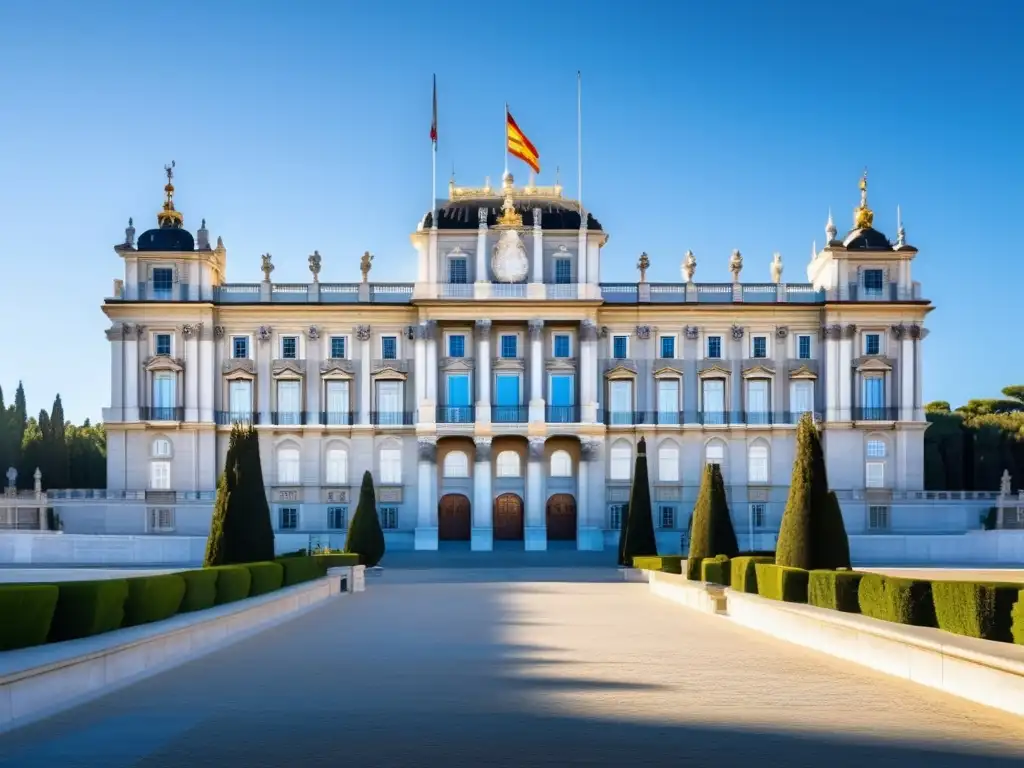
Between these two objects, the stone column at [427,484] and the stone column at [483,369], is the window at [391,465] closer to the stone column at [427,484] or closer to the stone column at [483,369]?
the stone column at [427,484]

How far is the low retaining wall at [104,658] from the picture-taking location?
36.0 feet

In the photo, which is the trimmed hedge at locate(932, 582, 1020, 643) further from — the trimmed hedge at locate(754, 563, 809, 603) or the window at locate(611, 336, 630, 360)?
the window at locate(611, 336, 630, 360)

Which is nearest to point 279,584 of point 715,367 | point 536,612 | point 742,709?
point 536,612

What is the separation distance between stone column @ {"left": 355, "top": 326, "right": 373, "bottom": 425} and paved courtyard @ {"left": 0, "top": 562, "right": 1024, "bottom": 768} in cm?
3977

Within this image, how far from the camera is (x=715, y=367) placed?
6034 cm

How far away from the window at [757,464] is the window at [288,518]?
21335 millimetres

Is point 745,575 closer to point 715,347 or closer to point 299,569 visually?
point 299,569

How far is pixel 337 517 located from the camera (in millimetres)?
59188

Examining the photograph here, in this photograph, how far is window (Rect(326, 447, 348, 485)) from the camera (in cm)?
5959

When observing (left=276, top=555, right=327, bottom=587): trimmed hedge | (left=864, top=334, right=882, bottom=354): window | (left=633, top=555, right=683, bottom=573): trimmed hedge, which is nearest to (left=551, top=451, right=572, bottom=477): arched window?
(left=864, top=334, right=882, bottom=354): window

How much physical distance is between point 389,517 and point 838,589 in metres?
41.3

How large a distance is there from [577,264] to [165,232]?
64.8 ft

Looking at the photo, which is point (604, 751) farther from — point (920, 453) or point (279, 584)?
point (920, 453)

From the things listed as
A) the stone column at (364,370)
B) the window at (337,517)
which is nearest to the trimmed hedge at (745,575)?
the window at (337,517)
